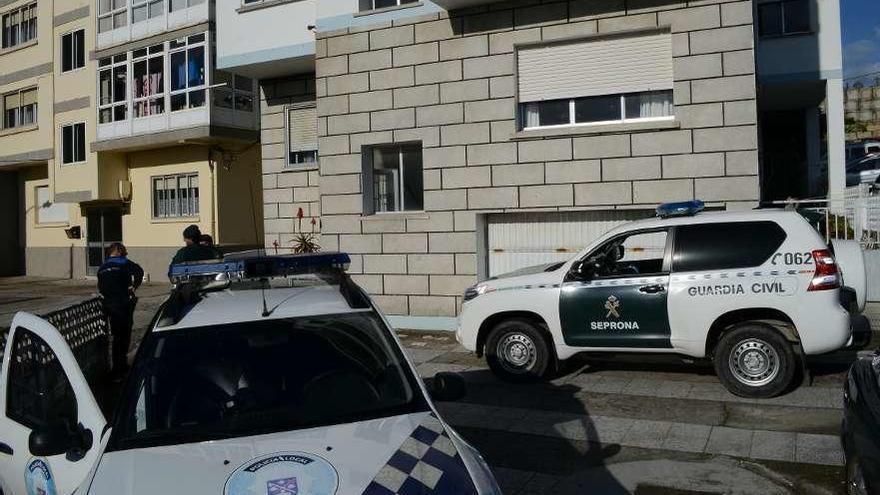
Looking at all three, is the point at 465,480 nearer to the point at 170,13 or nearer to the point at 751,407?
the point at 751,407

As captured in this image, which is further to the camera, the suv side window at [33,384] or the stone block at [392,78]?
the stone block at [392,78]

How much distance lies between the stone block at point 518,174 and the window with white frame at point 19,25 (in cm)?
2331

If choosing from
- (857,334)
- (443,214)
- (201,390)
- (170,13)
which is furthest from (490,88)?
(170,13)

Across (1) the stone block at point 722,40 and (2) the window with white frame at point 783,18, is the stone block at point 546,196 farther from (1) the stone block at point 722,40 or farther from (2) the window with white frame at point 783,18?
(2) the window with white frame at point 783,18

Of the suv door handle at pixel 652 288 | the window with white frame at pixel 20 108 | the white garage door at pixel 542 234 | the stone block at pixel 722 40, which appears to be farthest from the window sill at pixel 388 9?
the window with white frame at pixel 20 108

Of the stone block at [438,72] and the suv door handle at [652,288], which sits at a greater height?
the stone block at [438,72]

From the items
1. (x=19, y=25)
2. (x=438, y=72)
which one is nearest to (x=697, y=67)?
(x=438, y=72)

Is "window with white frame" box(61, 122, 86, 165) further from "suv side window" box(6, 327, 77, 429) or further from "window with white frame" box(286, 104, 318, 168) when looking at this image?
"suv side window" box(6, 327, 77, 429)

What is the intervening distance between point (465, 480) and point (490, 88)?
9.80 metres

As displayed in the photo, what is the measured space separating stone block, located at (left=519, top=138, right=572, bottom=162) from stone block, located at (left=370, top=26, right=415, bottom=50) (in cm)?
285

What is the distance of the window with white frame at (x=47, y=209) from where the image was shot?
27.5 metres

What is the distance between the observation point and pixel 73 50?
26.0 m

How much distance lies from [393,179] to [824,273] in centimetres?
780

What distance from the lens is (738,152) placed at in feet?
34.9
